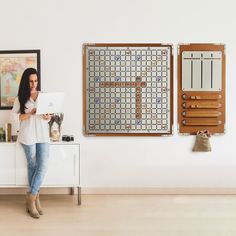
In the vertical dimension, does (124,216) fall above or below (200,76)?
below

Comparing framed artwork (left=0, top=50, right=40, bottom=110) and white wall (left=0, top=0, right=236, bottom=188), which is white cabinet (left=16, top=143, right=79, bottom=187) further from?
framed artwork (left=0, top=50, right=40, bottom=110)

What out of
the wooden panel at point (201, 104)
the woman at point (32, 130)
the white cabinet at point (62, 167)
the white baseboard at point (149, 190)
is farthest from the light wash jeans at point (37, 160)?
the wooden panel at point (201, 104)

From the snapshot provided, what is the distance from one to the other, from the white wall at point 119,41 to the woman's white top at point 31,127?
2.48 feet

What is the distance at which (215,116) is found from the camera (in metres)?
5.04

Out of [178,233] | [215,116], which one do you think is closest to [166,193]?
[215,116]

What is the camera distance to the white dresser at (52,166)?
4562 mm

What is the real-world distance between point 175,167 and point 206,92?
0.92 m

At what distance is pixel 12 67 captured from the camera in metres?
5.02

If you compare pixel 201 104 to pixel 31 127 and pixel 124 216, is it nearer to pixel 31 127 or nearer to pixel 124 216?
pixel 124 216

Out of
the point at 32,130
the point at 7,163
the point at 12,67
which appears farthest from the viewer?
the point at 12,67

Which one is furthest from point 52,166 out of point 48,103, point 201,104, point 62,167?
point 201,104

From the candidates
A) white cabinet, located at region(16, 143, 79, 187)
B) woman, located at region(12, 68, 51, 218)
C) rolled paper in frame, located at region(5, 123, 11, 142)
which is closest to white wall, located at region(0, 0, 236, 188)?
rolled paper in frame, located at region(5, 123, 11, 142)

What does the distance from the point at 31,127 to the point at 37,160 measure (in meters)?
0.34

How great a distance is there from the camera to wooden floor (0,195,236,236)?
370 cm
